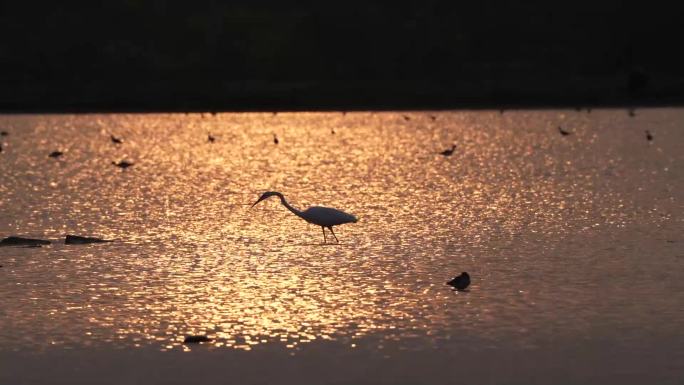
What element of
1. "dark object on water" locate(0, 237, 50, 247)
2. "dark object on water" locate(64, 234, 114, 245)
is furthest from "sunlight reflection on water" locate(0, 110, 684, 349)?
"dark object on water" locate(0, 237, 50, 247)

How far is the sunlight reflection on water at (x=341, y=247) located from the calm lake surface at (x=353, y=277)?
2.5 inches

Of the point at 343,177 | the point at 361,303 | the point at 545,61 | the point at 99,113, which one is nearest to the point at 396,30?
the point at 545,61

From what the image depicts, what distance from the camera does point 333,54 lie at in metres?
109

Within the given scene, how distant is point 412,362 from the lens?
589 inches

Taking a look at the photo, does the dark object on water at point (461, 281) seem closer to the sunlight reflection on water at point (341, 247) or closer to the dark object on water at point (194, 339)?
the sunlight reflection on water at point (341, 247)

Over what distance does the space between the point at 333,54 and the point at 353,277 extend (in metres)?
89.3

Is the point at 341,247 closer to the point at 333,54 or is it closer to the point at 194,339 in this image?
the point at 194,339

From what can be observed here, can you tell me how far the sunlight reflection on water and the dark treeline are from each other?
3716 cm

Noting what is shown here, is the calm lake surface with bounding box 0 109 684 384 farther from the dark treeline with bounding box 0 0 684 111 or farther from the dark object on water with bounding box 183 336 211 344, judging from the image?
the dark treeline with bounding box 0 0 684 111

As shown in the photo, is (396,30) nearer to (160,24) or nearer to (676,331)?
(160,24)

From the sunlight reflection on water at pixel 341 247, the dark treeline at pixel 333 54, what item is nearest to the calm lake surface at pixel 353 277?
the sunlight reflection on water at pixel 341 247

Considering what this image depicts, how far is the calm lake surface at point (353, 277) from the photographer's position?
49.2ft

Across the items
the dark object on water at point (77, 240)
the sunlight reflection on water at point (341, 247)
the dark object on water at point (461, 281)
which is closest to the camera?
the sunlight reflection on water at point (341, 247)

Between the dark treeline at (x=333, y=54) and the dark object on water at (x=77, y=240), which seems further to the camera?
the dark treeline at (x=333, y=54)
